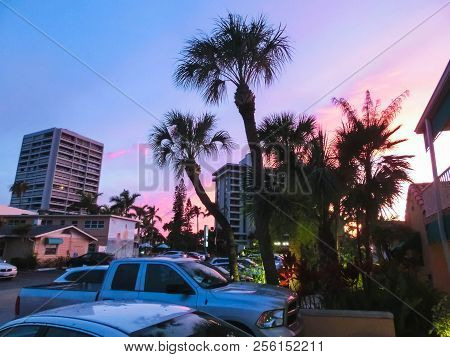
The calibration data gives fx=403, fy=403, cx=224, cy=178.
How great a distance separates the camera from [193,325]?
3.50 meters

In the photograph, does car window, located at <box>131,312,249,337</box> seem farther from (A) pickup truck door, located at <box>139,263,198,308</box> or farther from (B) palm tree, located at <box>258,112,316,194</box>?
(B) palm tree, located at <box>258,112,316,194</box>

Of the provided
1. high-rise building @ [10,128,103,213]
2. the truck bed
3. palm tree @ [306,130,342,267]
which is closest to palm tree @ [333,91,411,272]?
palm tree @ [306,130,342,267]

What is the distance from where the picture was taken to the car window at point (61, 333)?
3070 mm

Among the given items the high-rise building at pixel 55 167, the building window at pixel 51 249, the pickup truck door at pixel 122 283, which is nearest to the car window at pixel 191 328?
the pickup truck door at pixel 122 283

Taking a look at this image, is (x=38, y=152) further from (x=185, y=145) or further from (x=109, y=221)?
(x=185, y=145)

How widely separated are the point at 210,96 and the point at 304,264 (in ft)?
18.6

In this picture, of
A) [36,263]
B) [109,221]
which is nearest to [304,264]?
[36,263]

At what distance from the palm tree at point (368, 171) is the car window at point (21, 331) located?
1037 cm

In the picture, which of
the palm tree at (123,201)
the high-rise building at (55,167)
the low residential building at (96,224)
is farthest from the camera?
the high-rise building at (55,167)

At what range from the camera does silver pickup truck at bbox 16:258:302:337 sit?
591 cm

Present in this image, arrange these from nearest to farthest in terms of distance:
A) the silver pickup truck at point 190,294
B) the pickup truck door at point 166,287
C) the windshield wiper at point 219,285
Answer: the silver pickup truck at point 190,294 < the pickup truck door at point 166,287 < the windshield wiper at point 219,285

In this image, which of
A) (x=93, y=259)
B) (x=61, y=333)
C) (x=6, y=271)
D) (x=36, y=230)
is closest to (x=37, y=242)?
(x=36, y=230)

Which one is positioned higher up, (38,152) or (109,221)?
(38,152)

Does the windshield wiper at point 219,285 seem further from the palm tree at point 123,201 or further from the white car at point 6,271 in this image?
the palm tree at point 123,201
